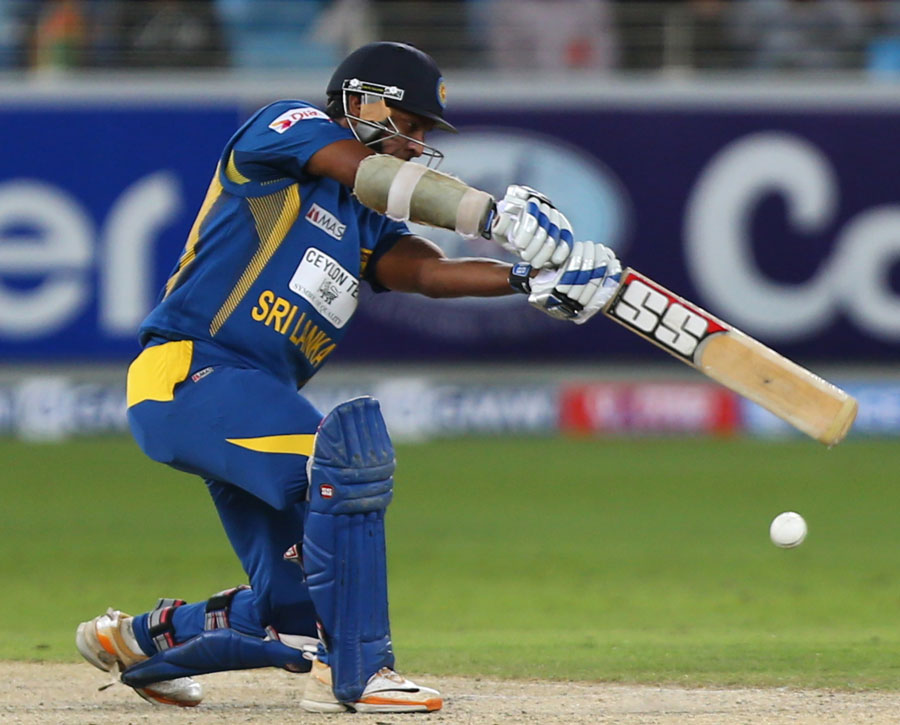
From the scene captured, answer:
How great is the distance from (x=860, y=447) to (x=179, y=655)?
26.9ft

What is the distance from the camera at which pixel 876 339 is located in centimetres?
1179

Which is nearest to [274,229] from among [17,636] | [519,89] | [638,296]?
[638,296]

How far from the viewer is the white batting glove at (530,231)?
3.83 metres

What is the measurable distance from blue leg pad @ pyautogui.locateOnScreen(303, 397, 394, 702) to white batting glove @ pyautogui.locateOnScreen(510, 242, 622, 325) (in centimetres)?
50

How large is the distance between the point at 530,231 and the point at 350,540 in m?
0.85

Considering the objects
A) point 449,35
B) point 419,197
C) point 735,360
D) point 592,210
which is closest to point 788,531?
point 735,360

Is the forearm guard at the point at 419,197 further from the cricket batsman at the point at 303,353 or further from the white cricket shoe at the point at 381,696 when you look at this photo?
the white cricket shoe at the point at 381,696

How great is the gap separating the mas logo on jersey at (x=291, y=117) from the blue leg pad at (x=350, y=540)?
692 millimetres

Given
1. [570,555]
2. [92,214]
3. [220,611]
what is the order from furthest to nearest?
[92,214] → [570,555] → [220,611]

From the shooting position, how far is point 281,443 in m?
3.98

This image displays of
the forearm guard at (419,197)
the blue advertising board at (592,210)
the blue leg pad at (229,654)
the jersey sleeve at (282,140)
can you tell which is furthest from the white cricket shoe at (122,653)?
the blue advertising board at (592,210)

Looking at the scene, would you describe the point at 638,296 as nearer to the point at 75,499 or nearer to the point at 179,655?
the point at 179,655

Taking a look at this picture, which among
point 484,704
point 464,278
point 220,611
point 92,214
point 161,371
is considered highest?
point 92,214

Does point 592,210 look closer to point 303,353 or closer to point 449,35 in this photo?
point 449,35
